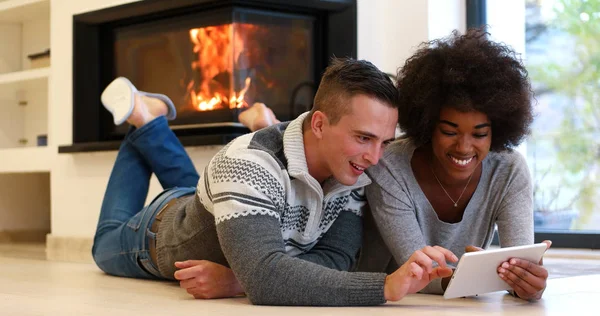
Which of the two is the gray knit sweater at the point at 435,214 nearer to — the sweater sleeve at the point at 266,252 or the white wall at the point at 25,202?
the sweater sleeve at the point at 266,252

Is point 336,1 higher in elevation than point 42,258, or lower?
higher

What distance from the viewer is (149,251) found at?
2.38 metres

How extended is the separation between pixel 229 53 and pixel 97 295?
63.1 inches

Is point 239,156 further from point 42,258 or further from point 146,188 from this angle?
point 42,258

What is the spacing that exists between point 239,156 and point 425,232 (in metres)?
0.52

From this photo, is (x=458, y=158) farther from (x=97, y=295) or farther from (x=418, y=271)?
(x=97, y=295)

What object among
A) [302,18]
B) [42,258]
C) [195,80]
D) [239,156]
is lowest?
[42,258]

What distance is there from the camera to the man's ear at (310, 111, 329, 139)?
1832 millimetres

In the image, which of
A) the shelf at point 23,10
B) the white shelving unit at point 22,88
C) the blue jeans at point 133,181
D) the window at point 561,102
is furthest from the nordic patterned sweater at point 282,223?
the white shelving unit at point 22,88

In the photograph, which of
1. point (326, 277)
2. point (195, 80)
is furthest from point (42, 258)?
point (326, 277)

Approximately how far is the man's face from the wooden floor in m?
0.30

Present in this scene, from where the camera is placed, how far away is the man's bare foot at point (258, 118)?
111 inches

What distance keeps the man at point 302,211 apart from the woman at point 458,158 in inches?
4.7

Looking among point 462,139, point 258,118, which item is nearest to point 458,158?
point 462,139
